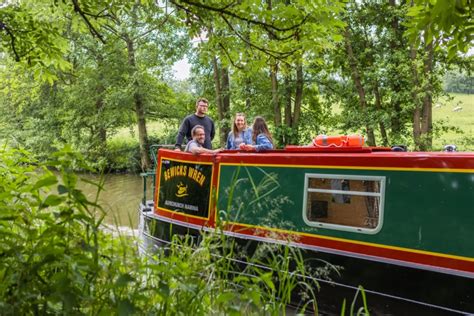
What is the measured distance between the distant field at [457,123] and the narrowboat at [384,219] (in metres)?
8.62

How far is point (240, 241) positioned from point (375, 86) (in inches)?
367

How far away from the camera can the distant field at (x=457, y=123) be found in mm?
11672

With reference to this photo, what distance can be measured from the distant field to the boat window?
866 centimetres

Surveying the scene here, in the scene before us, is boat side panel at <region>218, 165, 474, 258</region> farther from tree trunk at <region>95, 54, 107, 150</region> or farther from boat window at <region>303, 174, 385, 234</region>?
tree trunk at <region>95, 54, 107, 150</region>

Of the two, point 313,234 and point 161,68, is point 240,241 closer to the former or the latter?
point 313,234

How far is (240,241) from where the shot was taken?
4973 millimetres

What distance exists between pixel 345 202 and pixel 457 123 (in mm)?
10580

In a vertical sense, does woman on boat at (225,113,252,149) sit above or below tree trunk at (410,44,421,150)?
below

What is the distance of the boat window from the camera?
402cm

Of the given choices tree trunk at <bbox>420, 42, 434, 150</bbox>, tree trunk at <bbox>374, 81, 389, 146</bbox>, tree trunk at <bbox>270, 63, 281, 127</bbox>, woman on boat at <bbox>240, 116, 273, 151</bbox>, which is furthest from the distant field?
woman on boat at <bbox>240, 116, 273, 151</bbox>

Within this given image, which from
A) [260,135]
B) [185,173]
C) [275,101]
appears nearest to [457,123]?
[275,101]

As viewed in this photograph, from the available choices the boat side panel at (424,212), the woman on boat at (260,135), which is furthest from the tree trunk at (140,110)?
the boat side panel at (424,212)

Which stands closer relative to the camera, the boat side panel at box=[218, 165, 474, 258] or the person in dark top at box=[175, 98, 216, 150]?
the boat side panel at box=[218, 165, 474, 258]

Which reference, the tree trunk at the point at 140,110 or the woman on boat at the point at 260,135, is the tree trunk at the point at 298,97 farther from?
the woman on boat at the point at 260,135
